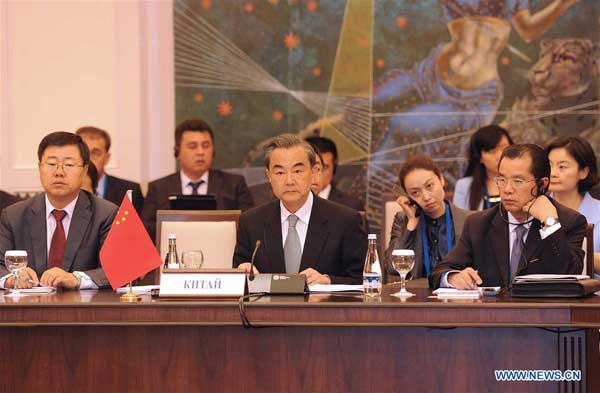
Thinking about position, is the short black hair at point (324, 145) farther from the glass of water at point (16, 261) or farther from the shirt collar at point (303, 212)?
the glass of water at point (16, 261)

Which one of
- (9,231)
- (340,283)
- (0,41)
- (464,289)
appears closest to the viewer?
(464,289)

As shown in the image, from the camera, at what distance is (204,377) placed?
3.41 meters

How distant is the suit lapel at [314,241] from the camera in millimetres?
4164

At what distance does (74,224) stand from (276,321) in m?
1.33

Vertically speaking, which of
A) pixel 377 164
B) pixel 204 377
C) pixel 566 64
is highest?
pixel 566 64

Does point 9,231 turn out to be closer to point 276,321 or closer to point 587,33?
point 276,321

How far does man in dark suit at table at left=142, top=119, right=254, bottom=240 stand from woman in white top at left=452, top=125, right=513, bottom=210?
1265 millimetres

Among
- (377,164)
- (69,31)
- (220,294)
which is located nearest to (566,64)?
(377,164)

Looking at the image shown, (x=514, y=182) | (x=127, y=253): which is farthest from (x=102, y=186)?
(x=514, y=182)

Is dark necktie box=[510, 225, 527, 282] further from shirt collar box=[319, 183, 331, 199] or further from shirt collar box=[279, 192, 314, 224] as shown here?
shirt collar box=[319, 183, 331, 199]

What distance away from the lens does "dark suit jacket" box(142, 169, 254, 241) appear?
6.10 metres

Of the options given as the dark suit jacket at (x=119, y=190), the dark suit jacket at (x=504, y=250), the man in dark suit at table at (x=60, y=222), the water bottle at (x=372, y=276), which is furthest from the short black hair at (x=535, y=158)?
the dark suit jacket at (x=119, y=190)

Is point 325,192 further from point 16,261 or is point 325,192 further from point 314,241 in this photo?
point 16,261

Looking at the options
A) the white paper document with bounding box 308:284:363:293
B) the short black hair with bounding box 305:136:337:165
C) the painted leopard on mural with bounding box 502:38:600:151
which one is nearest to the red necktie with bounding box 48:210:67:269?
the white paper document with bounding box 308:284:363:293
